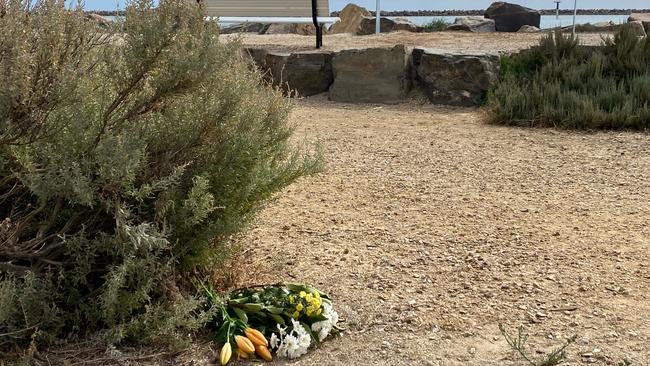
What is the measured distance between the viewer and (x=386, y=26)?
1393 centimetres

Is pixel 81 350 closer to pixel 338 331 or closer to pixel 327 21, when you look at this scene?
pixel 338 331

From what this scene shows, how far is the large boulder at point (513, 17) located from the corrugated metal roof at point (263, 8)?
7193 mm

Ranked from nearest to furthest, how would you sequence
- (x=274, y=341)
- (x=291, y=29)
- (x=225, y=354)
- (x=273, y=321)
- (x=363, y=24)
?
(x=225, y=354)
(x=274, y=341)
(x=273, y=321)
(x=363, y=24)
(x=291, y=29)

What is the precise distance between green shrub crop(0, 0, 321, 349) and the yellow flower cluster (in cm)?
33

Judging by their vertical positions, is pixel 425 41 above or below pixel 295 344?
above

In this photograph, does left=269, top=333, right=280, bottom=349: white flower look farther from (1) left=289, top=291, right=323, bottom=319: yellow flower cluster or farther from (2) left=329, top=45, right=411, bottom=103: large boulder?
(2) left=329, top=45, right=411, bottom=103: large boulder

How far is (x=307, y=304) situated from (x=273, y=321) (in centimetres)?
14

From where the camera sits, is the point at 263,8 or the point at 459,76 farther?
the point at 263,8

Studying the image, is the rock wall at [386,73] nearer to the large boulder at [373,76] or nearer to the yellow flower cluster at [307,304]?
the large boulder at [373,76]

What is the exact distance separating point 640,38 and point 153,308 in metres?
7.00

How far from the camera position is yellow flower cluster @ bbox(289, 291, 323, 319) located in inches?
105

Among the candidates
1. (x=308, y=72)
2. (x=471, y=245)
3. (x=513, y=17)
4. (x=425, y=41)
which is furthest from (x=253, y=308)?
(x=513, y=17)

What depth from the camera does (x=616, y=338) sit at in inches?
108

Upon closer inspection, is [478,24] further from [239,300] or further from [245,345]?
[245,345]
